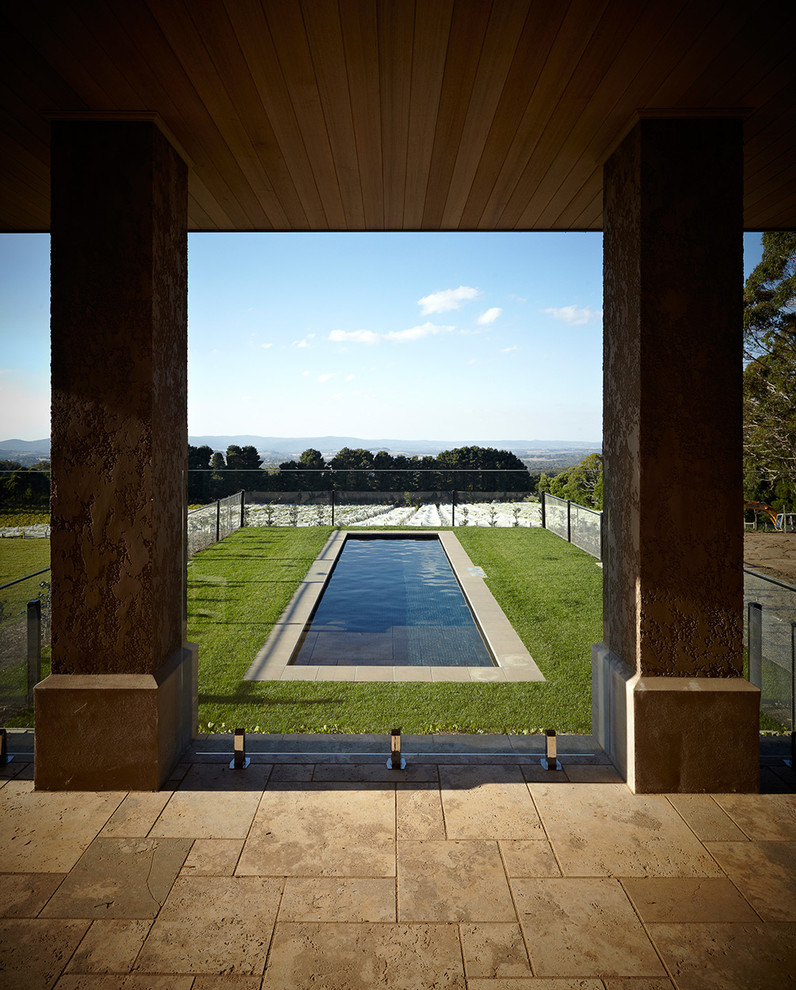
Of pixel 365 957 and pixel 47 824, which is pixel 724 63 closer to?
pixel 365 957

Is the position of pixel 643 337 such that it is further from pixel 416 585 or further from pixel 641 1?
pixel 416 585

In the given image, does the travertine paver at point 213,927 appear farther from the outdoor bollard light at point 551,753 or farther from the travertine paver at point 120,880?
the outdoor bollard light at point 551,753

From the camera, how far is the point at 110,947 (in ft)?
5.98

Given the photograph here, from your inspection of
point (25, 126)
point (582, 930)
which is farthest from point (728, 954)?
point (25, 126)

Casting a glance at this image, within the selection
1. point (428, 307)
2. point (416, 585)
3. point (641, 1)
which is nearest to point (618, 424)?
point (641, 1)

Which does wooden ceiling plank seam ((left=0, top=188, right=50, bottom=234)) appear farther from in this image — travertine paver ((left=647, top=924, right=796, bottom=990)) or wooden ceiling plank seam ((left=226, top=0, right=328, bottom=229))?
travertine paver ((left=647, top=924, right=796, bottom=990))

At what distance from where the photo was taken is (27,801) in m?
2.62

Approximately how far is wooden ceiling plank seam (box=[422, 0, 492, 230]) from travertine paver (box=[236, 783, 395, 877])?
2876 millimetres

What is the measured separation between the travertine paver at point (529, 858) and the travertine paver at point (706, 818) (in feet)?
2.07

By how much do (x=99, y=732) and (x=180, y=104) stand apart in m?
2.68

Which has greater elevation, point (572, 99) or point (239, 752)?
point (572, 99)

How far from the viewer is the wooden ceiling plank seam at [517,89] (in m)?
1.93

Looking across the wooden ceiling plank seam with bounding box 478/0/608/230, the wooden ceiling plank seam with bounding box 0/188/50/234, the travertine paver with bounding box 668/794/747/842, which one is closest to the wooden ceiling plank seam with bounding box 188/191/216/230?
the wooden ceiling plank seam with bounding box 0/188/50/234

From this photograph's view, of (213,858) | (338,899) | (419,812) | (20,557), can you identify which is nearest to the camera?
(338,899)
